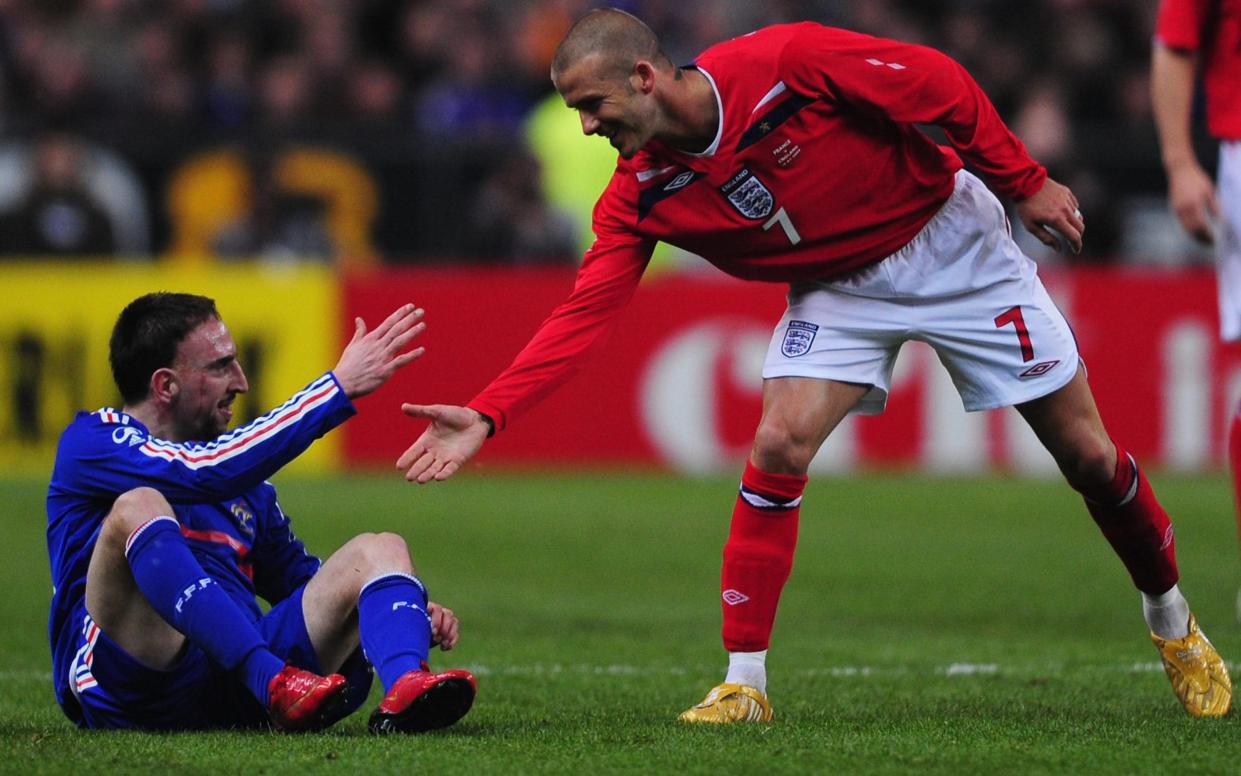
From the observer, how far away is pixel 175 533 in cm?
460

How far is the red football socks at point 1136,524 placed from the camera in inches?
214

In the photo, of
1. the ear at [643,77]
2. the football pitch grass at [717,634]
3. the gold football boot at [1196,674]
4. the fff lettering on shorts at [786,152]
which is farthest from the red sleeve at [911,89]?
the football pitch grass at [717,634]

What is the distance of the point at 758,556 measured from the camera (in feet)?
17.4

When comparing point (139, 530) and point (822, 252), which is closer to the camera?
point (139, 530)

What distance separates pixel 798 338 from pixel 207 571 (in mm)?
1633

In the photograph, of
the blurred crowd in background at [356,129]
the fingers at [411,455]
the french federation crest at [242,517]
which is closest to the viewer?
the fingers at [411,455]

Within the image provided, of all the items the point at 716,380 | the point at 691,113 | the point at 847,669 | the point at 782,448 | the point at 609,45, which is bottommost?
the point at 716,380

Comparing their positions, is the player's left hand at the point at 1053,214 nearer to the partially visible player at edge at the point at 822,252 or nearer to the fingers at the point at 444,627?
the partially visible player at edge at the point at 822,252

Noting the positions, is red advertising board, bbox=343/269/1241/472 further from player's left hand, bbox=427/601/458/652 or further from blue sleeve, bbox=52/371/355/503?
blue sleeve, bbox=52/371/355/503

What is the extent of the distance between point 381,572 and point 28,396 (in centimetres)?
825

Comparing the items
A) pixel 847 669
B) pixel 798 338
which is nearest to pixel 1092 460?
pixel 798 338

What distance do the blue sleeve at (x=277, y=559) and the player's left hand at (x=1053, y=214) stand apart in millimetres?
2019

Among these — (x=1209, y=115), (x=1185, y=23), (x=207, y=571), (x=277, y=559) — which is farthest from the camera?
(x=1209, y=115)

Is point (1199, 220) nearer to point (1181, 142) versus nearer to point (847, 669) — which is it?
point (1181, 142)
